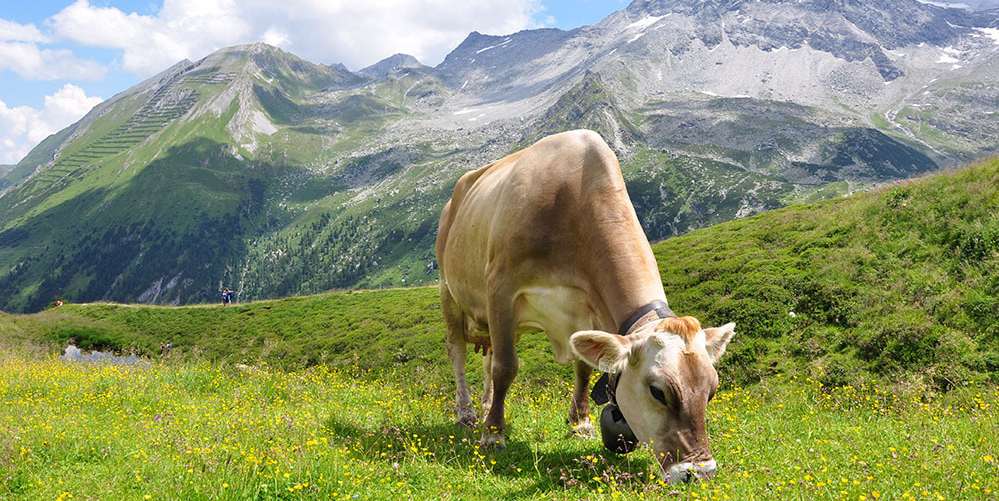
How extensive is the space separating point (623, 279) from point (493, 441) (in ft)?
9.95

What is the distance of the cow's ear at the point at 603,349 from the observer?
599 centimetres

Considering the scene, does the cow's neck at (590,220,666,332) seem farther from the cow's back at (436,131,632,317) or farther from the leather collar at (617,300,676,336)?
the cow's back at (436,131,632,317)

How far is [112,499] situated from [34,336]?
247 ft

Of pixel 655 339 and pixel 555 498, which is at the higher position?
pixel 655 339

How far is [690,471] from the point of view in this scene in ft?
17.9

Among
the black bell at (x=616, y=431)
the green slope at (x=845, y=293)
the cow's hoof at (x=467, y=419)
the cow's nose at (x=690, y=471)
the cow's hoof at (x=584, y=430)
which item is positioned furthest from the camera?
the green slope at (x=845, y=293)

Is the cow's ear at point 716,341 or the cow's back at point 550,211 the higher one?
the cow's back at point 550,211

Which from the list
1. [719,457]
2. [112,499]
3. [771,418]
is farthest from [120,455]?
[771,418]

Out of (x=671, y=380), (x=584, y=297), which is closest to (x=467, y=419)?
(x=584, y=297)

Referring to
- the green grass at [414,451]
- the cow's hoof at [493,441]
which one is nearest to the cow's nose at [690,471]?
the green grass at [414,451]

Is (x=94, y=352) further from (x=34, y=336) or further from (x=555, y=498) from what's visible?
(x=555, y=498)

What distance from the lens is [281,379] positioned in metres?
14.0

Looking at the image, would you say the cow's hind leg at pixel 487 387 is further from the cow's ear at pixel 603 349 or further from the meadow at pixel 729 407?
the cow's ear at pixel 603 349

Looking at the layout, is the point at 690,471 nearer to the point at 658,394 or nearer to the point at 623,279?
the point at 658,394
